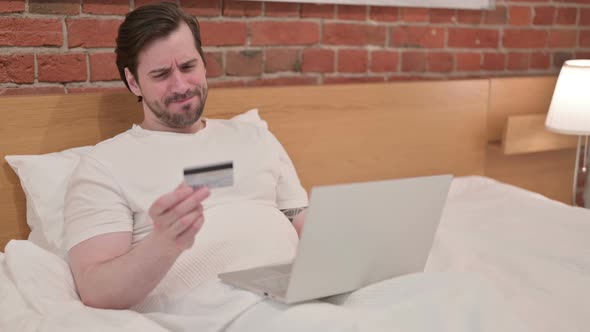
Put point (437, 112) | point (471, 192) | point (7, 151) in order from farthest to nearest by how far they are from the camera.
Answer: point (437, 112), point (471, 192), point (7, 151)

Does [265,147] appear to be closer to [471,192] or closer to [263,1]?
[263,1]

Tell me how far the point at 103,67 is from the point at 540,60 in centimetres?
180

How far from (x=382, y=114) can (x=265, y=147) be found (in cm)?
71

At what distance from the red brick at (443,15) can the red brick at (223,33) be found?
2.52ft

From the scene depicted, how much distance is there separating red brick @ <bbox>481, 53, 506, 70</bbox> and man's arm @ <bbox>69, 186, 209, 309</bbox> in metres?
1.72

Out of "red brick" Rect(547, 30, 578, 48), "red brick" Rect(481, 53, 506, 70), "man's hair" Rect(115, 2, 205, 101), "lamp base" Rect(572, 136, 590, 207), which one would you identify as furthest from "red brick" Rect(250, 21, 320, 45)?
"red brick" Rect(547, 30, 578, 48)

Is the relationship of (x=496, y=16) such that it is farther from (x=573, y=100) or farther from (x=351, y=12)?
(x=351, y=12)

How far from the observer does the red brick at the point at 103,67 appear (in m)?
1.78

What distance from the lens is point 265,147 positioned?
1.59 m

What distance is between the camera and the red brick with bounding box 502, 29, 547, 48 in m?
2.56

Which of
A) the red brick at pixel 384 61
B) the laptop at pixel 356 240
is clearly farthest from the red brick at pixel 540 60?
the laptop at pixel 356 240

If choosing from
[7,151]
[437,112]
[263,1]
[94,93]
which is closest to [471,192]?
[437,112]

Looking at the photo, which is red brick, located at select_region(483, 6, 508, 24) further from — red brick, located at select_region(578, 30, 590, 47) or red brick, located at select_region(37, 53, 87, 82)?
red brick, located at select_region(37, 53, 87, 82)

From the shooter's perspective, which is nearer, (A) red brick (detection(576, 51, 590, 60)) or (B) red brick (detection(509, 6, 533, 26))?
(B) red brick (detection(509, 6, 533, 26))
